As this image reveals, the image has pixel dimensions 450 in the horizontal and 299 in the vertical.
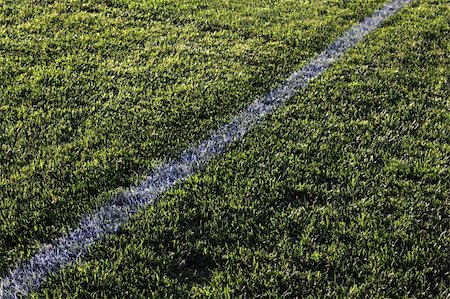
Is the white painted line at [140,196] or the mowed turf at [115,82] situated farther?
the mowed turf at [115,82]

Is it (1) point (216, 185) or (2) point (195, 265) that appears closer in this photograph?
(2) point (195, 265)

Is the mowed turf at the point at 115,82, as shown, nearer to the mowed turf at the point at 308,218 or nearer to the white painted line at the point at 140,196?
the white painted line at the point at 140,196

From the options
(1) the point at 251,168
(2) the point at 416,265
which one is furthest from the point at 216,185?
(2) the point at 416,265

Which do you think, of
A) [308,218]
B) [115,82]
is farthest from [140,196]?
[115,82]

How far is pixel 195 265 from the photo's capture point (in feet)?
7.88

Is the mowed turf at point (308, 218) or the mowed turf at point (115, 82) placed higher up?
the mowed turf at point (115, 82)

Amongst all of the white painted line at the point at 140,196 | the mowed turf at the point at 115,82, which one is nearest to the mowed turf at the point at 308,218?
the white painted line at the point at 140,196

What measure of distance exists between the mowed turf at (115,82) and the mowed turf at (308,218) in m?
0.32

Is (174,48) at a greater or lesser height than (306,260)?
greater

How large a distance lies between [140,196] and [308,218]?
810 mm

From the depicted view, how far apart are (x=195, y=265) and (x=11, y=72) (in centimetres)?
216

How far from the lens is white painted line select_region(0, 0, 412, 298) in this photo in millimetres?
2330

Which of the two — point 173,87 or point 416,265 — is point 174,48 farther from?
point 416,265

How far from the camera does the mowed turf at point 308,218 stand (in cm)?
229
